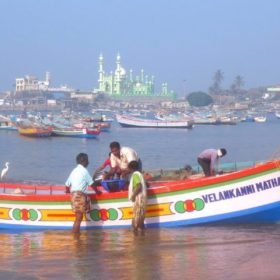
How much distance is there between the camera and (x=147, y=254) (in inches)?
396

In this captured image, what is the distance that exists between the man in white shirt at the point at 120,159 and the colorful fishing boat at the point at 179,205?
0.47 meters

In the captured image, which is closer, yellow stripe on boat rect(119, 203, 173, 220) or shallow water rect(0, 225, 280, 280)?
shallow water rect(0, 225, 280, 280)

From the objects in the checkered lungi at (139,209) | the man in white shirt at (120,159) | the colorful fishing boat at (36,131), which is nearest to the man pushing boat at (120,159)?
the man in white shirt at (120,159)

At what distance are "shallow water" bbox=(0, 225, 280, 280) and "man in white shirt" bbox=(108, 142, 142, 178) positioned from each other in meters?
0.89

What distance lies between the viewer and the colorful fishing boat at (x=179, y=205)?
1158 cm

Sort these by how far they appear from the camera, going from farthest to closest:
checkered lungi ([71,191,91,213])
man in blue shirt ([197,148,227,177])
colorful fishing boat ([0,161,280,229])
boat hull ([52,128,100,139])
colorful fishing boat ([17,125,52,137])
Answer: colorful fishing boat ([17,125,52,137]) < boat hull ([52,128,100,139]) < man in blue shirt ([197,148,227,177]) < colorful fishing boat ([0,161,280,229]) < checkered lungi ([71,191,91,213])

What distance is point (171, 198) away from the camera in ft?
38.1

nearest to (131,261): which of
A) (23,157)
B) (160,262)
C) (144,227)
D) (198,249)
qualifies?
(160,262)

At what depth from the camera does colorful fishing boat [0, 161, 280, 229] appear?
11578 millimetres

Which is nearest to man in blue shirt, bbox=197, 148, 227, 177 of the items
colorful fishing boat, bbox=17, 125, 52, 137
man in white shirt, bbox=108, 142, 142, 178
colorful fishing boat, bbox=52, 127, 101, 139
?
man in white shirt, bbox=108, 142, 142, 178

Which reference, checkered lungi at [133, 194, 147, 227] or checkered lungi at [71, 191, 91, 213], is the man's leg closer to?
checkered lungi at [133, 194, 147, 227]

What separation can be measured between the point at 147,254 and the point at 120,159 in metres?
2.33

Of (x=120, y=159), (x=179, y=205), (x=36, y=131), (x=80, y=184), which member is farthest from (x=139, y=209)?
(x=36, y=131)

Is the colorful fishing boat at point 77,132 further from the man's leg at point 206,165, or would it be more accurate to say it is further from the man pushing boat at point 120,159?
the man pushing boat at point 120,159
